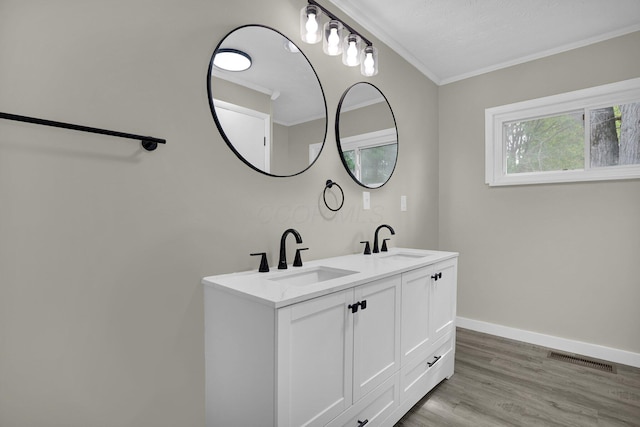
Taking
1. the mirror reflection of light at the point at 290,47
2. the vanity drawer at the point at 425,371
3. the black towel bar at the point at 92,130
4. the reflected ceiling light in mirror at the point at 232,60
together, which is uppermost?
the mirror reflection of light at the point at 290,47

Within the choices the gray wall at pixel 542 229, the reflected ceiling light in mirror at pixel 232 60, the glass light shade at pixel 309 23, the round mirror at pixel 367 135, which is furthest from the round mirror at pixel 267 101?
the gray wall at pixel 542 229

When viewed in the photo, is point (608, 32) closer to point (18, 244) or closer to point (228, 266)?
point (228, 266)

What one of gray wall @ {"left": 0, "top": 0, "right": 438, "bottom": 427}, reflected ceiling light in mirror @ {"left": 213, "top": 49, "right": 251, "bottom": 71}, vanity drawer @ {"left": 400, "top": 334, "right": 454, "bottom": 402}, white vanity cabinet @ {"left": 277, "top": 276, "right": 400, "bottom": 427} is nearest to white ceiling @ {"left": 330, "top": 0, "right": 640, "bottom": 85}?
reflected ceiling light in mirror @ {"left": 213, "top": 49, "right": 251, "bottom": 71}

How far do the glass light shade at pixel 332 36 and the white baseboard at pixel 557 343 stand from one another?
2768 millimetres

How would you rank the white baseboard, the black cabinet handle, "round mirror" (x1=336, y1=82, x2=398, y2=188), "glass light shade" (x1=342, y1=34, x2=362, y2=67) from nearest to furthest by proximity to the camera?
the black cabinet handle < "glass light shade" (x1=342, y1=34, x2=362, y2=67) < "round mirror" (x1=336, y1=82, x2=398, y2=188) < the white baseboard

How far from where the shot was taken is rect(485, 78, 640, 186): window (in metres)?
2.45

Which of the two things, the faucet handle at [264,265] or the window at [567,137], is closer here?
the faucet handle at [264,265]

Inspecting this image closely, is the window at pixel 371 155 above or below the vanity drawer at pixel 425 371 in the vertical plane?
above

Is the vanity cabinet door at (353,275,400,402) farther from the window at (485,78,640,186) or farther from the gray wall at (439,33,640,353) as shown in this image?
the window at (485,78,640,186)

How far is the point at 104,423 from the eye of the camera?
1.11 metres

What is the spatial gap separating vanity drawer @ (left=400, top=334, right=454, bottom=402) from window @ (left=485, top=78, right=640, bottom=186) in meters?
1.69

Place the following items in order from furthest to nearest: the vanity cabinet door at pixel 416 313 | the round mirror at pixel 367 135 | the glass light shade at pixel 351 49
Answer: the round mirror at pixel 367 135 < the glass light shade at pixel 351 49 < the vanity cabinet door at pixel 416 313

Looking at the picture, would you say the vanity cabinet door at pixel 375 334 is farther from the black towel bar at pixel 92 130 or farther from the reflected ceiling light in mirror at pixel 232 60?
the reflected ceiling light in mirror at pixel 232 60

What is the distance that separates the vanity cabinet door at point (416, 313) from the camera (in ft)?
5.46
